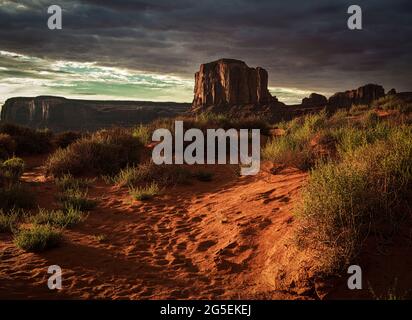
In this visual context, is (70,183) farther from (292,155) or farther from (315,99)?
(315,99)

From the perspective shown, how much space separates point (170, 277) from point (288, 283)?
1.50 m

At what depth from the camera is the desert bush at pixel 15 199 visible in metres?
8.35

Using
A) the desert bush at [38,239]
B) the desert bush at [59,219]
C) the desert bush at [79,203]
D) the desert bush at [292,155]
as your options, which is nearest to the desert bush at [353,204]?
the desert bush at [292,155]

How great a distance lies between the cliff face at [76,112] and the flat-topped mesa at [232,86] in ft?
29.2

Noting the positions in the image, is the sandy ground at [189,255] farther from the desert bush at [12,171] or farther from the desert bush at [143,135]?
the desert bush at [143,135]

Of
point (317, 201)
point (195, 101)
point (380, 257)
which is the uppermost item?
point (195, 101)

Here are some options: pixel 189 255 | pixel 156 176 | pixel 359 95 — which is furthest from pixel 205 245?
pixel 359 95

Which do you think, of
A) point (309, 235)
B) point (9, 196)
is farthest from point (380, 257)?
point (9, 196)

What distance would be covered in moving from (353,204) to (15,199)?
676cm

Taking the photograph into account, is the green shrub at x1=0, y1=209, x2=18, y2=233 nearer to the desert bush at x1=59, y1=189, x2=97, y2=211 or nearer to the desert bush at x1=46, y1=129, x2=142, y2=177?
the desert bush at x1=59, y1=189, x2=97, y2=211
